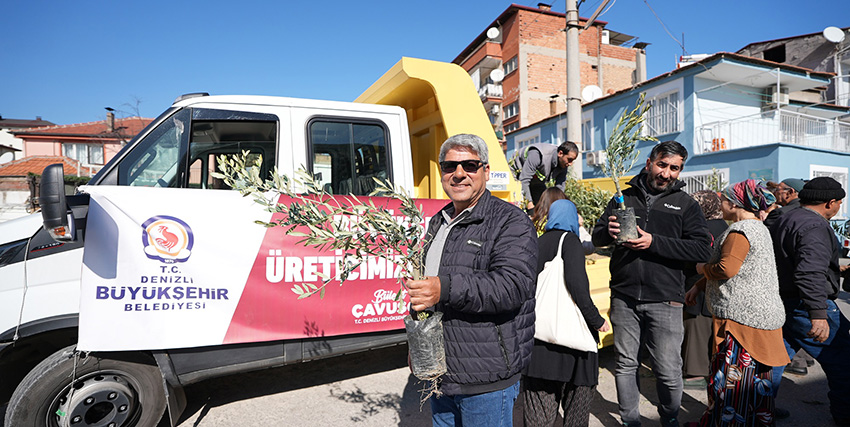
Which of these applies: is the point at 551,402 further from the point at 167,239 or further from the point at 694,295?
the point at 167,239

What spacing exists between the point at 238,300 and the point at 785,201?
570 centimetres

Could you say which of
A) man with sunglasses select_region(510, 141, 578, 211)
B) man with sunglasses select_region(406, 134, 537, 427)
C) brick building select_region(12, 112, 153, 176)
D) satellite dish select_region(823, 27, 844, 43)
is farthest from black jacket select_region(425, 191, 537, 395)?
brick building select_region(12, 112, 153, 176)

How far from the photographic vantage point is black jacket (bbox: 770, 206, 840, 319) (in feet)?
9.05

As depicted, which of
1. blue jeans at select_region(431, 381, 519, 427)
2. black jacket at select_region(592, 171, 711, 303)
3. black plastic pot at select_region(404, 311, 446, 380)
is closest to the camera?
black plastic pot at select_region(404, 311, 446, 380)

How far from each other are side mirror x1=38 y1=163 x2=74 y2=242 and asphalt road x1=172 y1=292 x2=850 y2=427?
6.39 feet

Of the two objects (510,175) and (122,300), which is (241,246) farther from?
(510,175)

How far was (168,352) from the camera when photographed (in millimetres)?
2730

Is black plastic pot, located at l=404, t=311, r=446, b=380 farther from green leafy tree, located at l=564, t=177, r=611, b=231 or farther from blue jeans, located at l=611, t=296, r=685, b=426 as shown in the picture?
green leafy tree, located at l=564, t=177, r=611, b=231

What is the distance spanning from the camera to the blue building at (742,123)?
46.3 feet

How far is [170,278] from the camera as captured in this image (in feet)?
8.76

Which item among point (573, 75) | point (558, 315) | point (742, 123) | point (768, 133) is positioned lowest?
point (558, 315)

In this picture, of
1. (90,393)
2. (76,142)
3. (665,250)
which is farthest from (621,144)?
(76,142)

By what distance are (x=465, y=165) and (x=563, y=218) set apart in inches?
48.7

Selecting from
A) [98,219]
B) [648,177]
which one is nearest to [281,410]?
[98,219]
